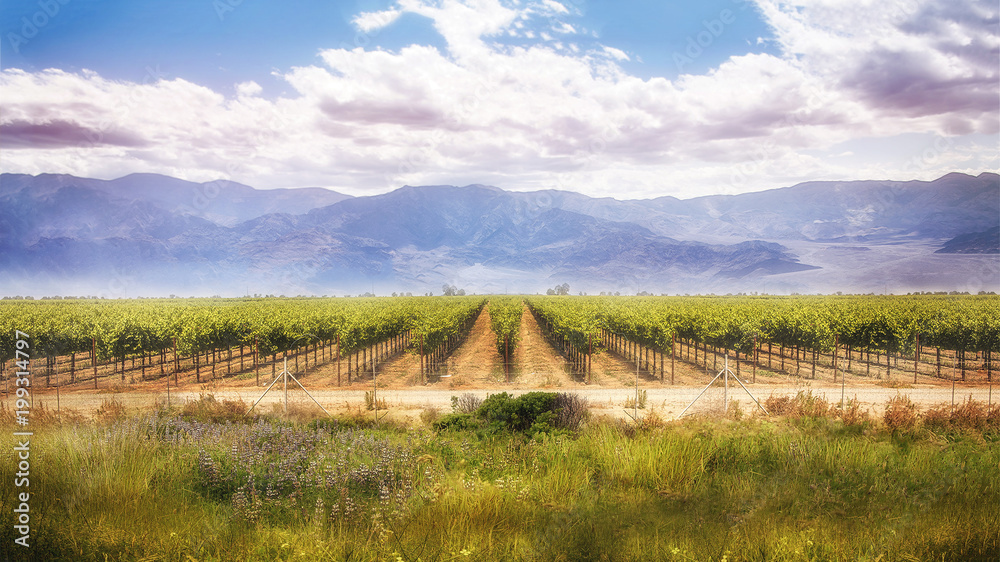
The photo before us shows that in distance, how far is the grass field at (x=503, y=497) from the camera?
461 centimetres

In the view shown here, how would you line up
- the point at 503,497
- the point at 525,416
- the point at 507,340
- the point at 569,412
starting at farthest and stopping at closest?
the point at 507,340 → the point at 525,416 → the point at 569,412 → the point at 503,497

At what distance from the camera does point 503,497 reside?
5555 mm

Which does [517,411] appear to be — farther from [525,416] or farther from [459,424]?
[459,424]

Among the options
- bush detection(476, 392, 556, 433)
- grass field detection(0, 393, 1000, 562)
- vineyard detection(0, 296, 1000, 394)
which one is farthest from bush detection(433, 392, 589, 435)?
vineyard detection(0, 296, 1000, 394)

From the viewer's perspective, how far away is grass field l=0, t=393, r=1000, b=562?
4609mm

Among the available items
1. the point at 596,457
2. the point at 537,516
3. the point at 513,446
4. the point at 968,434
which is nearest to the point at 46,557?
the point at 537,516

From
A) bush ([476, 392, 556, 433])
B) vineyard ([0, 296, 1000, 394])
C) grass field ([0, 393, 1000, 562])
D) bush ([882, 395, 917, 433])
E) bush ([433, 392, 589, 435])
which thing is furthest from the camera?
vineyard ([0, 296, 1000, 394])

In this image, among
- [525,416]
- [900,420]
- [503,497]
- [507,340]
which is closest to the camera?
[503,497]

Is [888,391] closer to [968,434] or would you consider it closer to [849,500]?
[968,434]

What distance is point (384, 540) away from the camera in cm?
461

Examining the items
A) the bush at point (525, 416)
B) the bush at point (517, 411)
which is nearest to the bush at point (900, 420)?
the bush at point (525, 416)

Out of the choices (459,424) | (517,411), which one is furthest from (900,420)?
(459,424)

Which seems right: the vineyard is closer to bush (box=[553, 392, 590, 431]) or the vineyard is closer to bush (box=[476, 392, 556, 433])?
bush (box=[553, 392, 590, 431])

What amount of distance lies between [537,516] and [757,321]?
29713mm
